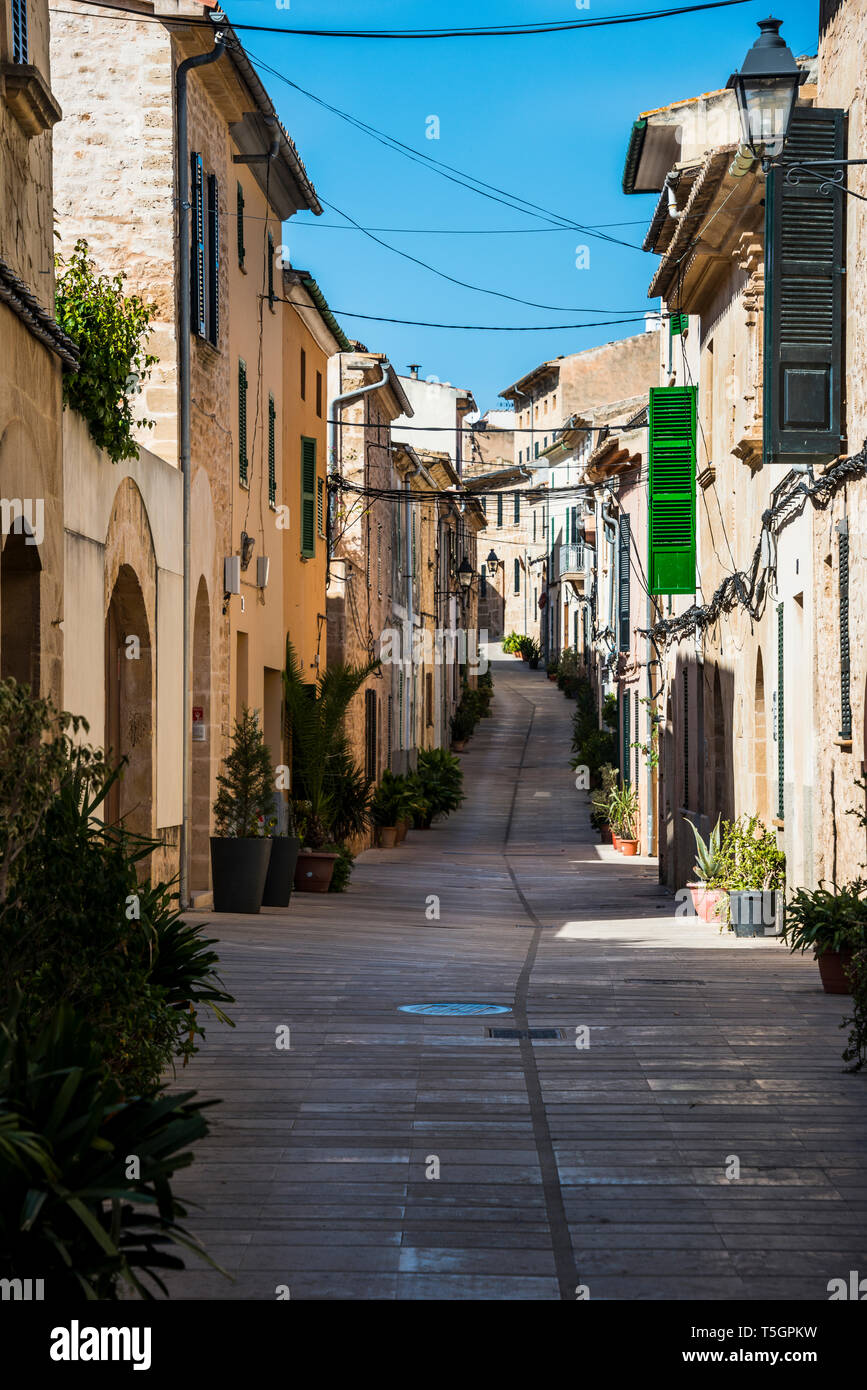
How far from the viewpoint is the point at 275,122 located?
1759 cm

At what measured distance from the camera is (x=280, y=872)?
55.5 feet

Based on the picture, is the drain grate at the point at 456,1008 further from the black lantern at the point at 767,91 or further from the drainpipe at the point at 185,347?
the drainpipe at the point at 185,347

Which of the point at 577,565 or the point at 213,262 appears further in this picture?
the point at 577,565

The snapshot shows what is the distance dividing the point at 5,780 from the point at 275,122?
13579 mm

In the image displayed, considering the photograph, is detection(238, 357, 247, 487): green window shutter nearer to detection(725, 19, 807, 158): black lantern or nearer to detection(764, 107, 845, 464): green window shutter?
detection(764, 107, 845, 464): green window shutter

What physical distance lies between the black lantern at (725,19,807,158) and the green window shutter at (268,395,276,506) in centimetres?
1124

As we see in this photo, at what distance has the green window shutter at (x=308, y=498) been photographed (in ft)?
74.6

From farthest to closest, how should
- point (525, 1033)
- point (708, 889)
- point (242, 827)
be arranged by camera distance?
point (242, 827) → point (708, 889) → point (525, 1033)

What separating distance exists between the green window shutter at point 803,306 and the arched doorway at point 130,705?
515cm

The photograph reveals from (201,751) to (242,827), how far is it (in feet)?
2.85

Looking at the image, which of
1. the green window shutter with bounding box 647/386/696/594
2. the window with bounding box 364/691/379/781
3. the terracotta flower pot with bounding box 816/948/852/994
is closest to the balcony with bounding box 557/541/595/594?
the window with bounding box 364/691/379/781

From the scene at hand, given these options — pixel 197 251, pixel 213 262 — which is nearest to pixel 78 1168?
pixel 197 251

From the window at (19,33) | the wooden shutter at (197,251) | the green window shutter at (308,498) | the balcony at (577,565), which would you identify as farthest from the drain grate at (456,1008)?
the balcony at (577,565)

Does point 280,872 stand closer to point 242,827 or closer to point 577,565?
point 242,827
